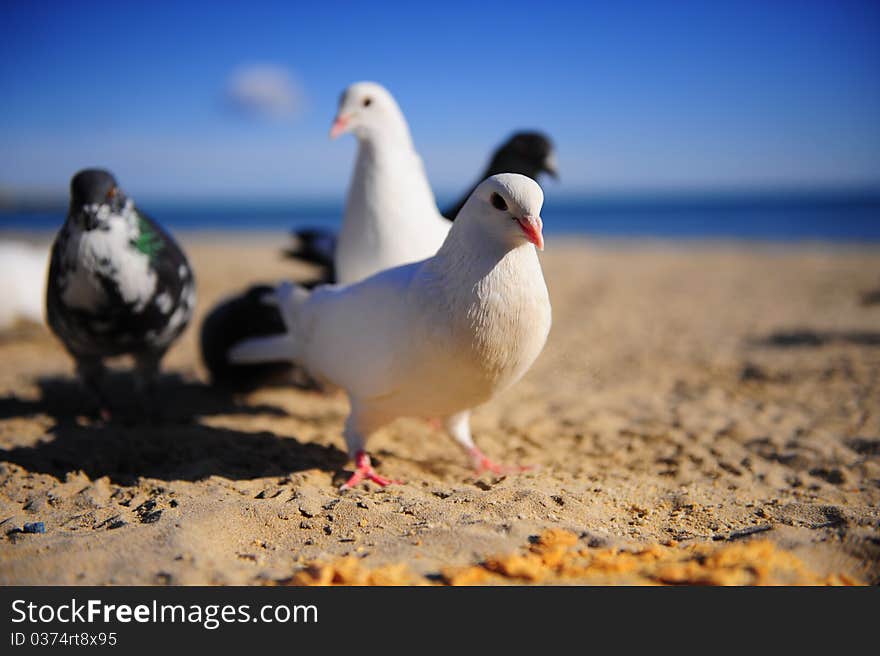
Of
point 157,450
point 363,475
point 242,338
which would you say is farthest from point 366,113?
point 157,450

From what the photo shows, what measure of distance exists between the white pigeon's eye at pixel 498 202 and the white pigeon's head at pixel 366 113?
5.02ft

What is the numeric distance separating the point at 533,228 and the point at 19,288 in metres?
5.52

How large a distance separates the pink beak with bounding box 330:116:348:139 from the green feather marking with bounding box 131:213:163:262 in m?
1.14

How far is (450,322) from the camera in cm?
251

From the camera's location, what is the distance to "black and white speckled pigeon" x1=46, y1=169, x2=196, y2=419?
3.29m

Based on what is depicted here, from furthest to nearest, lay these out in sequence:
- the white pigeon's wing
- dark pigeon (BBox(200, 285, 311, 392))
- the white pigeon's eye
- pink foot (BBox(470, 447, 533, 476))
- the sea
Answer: the sea → dark pigeon (BBox(200, 285, 311, 392)) → pink foot (BBox(470, 447, 533, 476)) → the white pigeon's wing → the white pigeon's eye

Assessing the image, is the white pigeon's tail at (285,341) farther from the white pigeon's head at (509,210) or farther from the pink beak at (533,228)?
the pink beak at (533,228)

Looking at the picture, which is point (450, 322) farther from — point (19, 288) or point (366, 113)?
point (19, 288)

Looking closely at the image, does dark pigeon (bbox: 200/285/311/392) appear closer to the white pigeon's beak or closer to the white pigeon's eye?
the white pigeon's beak

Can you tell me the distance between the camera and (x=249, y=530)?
7.48 feet

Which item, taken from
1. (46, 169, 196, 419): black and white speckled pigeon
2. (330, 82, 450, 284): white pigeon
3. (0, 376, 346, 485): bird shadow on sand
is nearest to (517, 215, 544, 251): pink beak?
(330, 82, 450, 284): white pigeon
